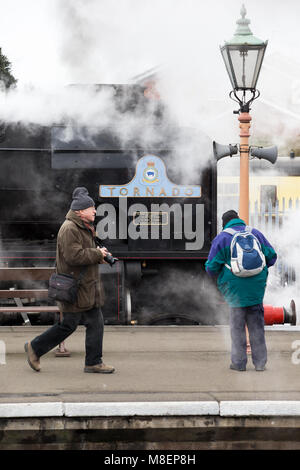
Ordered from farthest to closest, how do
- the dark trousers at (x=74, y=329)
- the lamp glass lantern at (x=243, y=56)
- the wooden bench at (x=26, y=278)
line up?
the wooden bench at (x=26, y=278) < the lamp glass lantern at (x=243, y=56) < the dark trousers at (x=74, y=329)

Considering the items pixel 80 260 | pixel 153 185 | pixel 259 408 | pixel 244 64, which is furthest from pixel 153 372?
pixel 153 185

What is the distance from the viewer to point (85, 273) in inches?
234

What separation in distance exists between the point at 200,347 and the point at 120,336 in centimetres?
108

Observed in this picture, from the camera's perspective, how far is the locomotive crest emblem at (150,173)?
8992 millimetres

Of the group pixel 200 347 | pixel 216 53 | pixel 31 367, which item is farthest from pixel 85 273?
pixel 216 53

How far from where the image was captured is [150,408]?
15.7ft

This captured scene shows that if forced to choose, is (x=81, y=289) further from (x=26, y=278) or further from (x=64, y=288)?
(x=26, y=278)

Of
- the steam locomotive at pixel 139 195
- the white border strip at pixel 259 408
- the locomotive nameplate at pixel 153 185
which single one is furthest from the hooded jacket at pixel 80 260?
the locomotive nameplate at pixel 153 185

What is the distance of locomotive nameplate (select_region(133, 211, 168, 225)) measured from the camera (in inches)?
355

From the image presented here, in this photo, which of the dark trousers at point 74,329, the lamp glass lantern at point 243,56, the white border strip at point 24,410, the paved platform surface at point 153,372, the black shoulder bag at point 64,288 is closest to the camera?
the white border strip at point 24,410

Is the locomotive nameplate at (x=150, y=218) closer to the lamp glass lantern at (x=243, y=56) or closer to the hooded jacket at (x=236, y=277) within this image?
the lamp glass lantern at (x=243, y=56)

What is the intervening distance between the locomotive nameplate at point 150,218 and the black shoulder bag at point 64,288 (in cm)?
321

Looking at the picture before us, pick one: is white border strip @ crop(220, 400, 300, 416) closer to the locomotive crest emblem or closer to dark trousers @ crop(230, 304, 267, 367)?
dark trousers @ crop(230, 304, 267, 367)

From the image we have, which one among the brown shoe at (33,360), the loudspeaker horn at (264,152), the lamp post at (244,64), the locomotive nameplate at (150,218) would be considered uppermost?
the lamp post at (244,64)
